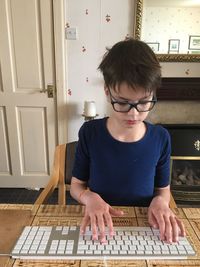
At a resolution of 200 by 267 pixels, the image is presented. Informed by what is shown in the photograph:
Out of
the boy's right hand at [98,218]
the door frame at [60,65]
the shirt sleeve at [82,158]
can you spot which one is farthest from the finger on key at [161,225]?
the door frame at [60,65]

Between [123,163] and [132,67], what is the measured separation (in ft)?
1.10

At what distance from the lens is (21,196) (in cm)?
236

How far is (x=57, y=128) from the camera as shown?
7.59 feet

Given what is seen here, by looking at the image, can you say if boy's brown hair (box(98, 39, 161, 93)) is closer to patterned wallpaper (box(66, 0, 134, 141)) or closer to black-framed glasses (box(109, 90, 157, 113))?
black-framed glasses (box(109, 90, 157, 113))

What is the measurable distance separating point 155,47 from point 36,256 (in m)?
1.94

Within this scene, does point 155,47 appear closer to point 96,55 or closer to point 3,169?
point 96,55

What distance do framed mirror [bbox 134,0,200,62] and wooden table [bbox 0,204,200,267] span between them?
5.37 feet

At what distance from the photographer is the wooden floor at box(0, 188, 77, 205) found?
7.40 ft

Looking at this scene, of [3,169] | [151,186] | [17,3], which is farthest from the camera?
[3,169]

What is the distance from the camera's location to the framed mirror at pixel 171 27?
6.61 ft

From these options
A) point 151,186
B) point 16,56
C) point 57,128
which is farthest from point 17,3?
point 151,186

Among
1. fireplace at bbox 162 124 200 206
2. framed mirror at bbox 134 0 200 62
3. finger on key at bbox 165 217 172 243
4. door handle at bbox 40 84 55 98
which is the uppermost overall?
framed mirror at bbox 134 0 200 62

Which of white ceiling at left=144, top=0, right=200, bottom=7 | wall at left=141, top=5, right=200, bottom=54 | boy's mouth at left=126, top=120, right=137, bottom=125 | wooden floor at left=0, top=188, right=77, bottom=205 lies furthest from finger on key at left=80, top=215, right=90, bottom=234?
white ceiling at left=144, top=0, right=200, bottom=7

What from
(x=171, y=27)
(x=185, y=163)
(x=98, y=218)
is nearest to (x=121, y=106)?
(x=98, y=218)
